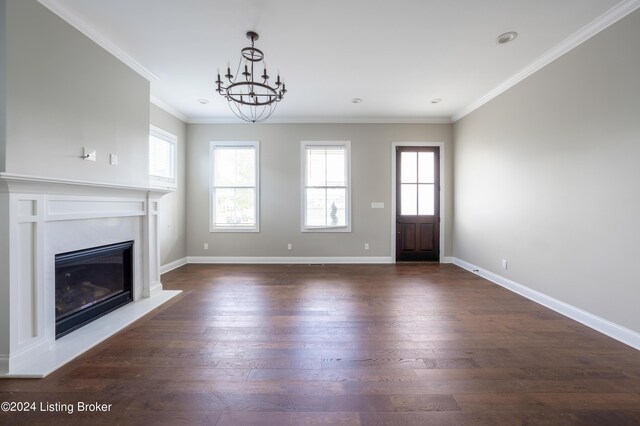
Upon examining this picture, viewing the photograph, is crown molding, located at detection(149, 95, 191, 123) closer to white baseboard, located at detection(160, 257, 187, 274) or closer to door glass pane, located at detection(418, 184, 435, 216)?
white baseboard, located at detection(160, 257, 187, 274)

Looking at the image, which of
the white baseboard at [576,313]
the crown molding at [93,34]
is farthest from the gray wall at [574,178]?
the crown molding at [93,34]

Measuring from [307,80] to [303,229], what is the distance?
2.76 meters

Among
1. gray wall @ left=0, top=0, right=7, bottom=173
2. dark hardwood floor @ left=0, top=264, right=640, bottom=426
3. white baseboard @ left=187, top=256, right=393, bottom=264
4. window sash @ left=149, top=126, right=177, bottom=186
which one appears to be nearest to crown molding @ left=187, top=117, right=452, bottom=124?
window sash @ left=149, top=126, right=177, bottom=186

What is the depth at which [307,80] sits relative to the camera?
3729 mm

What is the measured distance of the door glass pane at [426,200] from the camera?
5.50m

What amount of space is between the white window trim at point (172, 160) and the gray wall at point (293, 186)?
0.40 m

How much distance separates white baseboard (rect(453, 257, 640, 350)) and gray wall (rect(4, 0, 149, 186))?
5.08 m

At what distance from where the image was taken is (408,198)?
5.50 m

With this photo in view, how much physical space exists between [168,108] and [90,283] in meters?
3.23

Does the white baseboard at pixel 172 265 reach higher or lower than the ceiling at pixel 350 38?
lower

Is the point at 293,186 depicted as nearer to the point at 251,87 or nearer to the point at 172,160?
the point at 172,160

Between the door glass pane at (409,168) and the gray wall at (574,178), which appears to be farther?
the door glass pane at (409,168)

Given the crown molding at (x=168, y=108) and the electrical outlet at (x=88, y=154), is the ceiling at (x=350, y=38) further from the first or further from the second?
→ the electrical outlet at (x=88, y=154)

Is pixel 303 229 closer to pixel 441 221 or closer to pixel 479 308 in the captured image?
pixel 441 221
